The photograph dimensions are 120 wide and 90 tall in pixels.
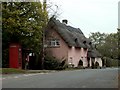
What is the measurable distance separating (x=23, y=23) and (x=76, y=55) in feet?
86.5

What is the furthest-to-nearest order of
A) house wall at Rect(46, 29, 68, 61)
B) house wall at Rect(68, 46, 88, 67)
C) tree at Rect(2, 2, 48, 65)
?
house wall at Rect(68, 46, 88, 67)
house wall at Rect(46, 29, 68, 61)
tree at Rect(2, 2, 48, 65)

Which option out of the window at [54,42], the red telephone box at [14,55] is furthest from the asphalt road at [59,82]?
the window at [54,42]

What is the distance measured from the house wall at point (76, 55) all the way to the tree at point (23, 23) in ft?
57.2

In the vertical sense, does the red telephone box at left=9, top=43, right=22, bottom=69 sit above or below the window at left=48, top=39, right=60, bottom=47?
below

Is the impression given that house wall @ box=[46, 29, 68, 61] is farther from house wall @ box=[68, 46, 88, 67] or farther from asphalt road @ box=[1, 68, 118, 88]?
asphalt road @ box=[1, 68, 118, 88]

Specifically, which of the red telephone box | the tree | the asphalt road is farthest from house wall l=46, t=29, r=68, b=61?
the asphalt road

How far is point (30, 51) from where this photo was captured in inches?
2288

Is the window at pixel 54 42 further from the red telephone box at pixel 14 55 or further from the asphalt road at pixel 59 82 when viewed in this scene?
the asphalt road at pixel 59 82

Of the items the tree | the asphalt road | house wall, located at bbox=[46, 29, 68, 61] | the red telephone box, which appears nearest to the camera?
the asphalt road

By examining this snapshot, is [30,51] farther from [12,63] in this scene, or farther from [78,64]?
[78,64]

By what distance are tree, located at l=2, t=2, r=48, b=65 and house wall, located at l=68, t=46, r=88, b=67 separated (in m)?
17.4

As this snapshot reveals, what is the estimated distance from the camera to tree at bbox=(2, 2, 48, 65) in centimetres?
5131

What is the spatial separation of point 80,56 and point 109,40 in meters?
45.1

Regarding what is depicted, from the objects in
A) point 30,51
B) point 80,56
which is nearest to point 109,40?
point 80,56
